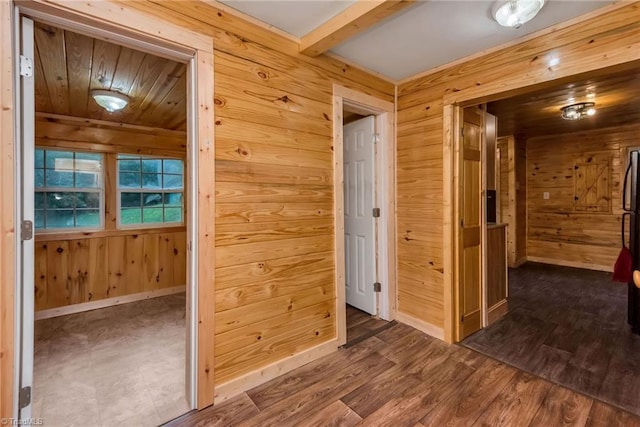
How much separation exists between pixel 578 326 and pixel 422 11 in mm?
3169

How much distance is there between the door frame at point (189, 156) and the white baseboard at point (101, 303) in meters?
2.57

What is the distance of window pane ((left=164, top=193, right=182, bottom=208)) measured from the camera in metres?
4.23

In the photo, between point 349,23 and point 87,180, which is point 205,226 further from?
point 87,180

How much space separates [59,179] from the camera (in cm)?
352

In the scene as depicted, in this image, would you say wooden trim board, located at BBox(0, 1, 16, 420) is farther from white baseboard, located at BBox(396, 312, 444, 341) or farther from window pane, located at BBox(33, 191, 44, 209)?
window pane, located at BBox(33, 191, 44, 209)

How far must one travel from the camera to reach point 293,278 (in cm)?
219

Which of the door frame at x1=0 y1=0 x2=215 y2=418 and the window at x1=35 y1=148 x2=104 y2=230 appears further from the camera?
the window at x1=35 y1=148 x2=104 y2=230

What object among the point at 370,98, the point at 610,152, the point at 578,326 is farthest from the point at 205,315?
the point at 610,152

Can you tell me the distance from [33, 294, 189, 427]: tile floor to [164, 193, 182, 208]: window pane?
5.07 feet

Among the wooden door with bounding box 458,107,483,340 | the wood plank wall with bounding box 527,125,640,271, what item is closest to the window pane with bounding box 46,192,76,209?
the wooden door with bounding box 458,107,483,340

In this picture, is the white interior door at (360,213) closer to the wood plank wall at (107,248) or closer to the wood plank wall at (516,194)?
the wood plank wall at (107,248)

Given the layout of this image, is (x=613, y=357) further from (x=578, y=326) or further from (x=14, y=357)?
(x=14, y=357)

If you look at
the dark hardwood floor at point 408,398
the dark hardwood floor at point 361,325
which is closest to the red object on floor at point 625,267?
the dark hardwood floor at point 408,398

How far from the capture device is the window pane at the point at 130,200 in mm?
3891
